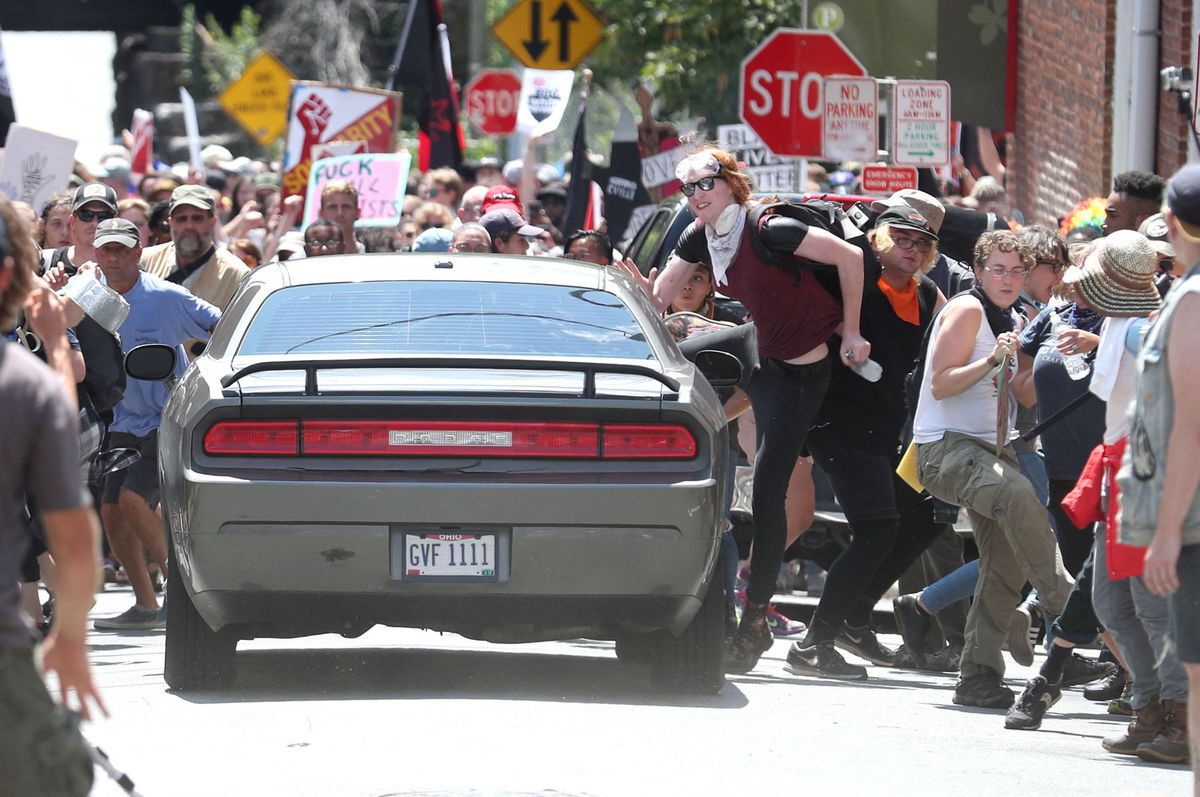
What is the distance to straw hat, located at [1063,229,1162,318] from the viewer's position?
7.91 meters

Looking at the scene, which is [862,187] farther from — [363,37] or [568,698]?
[363,37]

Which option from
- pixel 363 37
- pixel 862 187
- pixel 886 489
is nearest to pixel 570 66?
pixel 862 187

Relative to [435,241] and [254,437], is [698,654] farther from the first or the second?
[435,241]

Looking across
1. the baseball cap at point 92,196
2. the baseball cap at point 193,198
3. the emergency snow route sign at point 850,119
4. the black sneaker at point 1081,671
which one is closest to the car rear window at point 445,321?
the black sneaker at point 1081,671

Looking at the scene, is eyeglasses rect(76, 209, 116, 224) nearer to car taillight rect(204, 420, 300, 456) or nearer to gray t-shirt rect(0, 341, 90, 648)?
car taillight rect(204, 420, 300, 456)

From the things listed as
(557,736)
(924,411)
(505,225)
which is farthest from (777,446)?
(505,225)

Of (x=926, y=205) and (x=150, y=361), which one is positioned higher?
(x=926, y=205)

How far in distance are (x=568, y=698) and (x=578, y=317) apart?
138cm

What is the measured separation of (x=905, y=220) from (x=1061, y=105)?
12380 mm

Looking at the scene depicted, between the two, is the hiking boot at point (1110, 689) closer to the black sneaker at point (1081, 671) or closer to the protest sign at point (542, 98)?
the black sneaker at point (1081, 671)

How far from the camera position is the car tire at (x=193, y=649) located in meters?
8.34

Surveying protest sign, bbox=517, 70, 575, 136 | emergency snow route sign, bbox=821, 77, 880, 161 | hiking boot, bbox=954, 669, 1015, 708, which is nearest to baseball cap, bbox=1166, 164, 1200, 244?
hiking boot, bbox=954, 669, 1015, 708

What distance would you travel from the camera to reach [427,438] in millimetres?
7879

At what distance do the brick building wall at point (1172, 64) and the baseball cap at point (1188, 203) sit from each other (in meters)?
11.0
